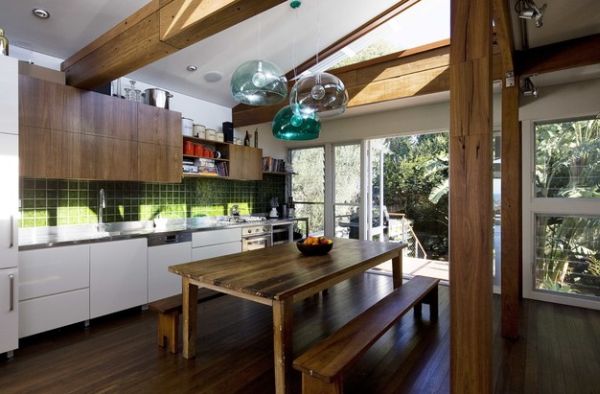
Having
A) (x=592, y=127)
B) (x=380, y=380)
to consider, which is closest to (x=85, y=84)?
(x=380, y=380)

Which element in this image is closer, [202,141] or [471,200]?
[471,200]

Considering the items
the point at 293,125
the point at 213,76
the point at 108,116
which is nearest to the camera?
the point at 293,125

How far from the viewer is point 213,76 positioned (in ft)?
14.0

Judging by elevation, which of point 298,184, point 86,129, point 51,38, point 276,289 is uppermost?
point 51,38

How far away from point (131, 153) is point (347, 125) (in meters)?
3.30

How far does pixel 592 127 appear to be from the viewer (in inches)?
143

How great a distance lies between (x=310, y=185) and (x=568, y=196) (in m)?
3.67

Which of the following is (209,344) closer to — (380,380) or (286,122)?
(380,380)

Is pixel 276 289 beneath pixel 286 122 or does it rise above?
beneath

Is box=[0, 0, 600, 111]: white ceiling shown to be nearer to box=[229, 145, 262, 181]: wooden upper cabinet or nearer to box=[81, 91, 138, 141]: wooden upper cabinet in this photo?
box=[81, 91, 138, 141]: wooden upper cabinet

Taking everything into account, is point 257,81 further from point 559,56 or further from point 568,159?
point 568,159

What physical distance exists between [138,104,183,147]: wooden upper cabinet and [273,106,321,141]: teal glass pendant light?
172cm

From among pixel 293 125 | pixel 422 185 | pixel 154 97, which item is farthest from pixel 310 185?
pixel 293 125

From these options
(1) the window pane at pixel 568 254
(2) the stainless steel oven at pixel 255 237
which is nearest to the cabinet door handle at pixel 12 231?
(2) the stainless steel oven at pixel 255 237
